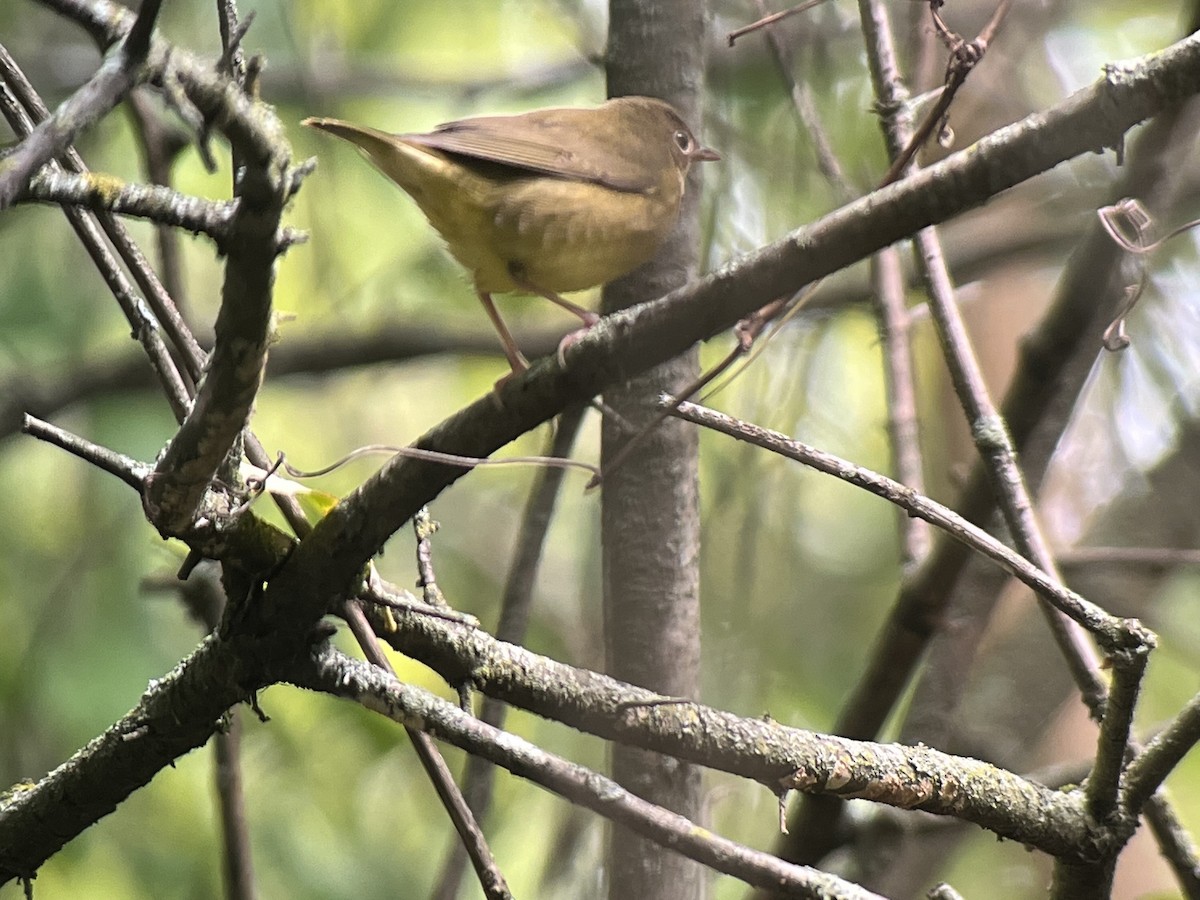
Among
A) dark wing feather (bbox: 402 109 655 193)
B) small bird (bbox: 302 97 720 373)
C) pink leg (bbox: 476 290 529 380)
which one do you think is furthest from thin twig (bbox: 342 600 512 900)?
dark wing feather (bbox: 402 109 655 193)

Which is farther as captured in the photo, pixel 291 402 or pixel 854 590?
pixel 291 402

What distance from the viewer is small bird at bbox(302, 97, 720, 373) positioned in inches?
125

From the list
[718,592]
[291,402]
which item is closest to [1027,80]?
[718,592]

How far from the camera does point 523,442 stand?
488 cm

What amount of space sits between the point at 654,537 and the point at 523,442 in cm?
208

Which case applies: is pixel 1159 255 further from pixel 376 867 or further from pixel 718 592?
pixel 376 867

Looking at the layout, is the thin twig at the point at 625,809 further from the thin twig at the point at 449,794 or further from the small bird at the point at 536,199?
the small bird at the point at 536,199

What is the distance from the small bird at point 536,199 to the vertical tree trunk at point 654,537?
0.32ft

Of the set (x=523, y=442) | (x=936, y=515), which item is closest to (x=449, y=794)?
(x=936, y=515)

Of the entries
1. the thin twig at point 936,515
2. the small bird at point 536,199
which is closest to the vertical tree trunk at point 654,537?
the small bird at point 536,199

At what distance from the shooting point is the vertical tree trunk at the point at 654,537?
2.66 meters

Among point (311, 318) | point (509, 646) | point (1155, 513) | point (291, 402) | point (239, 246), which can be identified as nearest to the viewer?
point (239, 246)

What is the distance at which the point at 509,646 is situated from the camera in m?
1.79

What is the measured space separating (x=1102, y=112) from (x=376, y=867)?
337 cm
